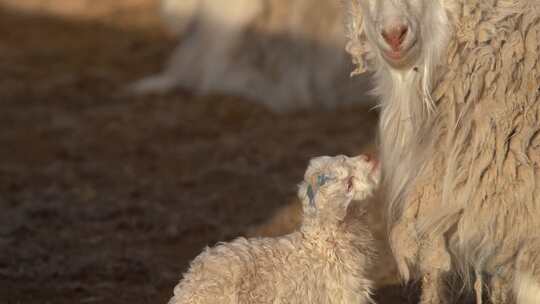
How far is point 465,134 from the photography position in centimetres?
485

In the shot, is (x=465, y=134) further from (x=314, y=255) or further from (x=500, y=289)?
(x=314, y=255)

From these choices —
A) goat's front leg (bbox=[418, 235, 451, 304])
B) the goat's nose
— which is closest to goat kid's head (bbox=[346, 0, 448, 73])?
the goat's nose

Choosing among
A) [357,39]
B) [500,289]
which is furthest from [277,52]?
[500,289]

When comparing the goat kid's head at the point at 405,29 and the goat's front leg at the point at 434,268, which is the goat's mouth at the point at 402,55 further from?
the goat's front leg at the point at 434,268

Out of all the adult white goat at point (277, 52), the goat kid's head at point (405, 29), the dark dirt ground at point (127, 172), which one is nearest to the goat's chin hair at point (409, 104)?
the goat kid's head at point (405, 29)

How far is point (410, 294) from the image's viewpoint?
5629 mm

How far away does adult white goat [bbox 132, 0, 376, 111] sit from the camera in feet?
35.9

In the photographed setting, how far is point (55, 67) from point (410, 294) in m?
7.97

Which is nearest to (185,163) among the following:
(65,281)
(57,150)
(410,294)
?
(57,150)

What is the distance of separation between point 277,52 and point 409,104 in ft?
20.0

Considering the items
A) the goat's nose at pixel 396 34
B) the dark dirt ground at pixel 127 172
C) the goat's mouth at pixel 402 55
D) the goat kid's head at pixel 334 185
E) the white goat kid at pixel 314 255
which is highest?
the goat's nose at pixel 396 34

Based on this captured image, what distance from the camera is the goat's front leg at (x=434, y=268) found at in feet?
15.9

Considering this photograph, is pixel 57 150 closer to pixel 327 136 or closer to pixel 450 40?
pixel 327 136

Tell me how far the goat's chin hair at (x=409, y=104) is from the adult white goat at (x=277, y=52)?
18.4 ft
